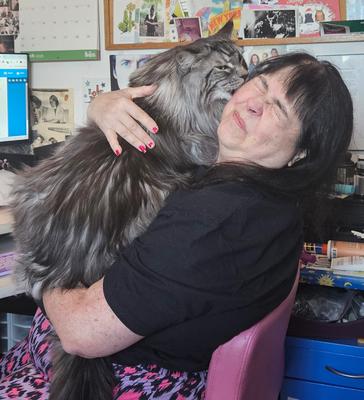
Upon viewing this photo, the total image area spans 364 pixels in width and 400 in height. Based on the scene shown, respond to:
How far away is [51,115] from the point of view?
7.01 ft

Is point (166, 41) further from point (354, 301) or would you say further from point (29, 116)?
point (354, 301)

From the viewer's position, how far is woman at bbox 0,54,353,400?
83cm

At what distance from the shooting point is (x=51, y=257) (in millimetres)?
989

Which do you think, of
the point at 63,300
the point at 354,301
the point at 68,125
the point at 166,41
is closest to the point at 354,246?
the point at 354,301

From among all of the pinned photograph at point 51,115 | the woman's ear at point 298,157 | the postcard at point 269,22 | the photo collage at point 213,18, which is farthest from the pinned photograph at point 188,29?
the woman's ear at point 298,157

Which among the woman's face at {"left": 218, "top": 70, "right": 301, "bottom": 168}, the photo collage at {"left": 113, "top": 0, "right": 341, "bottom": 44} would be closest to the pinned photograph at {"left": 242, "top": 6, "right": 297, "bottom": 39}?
the photo collage at {"left": 113, "top": 0, "right": 341, "bottom": 44}

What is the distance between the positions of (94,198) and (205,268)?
0.28m

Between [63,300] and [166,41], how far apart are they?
4.10ft

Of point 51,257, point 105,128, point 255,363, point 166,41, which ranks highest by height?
point 166,41

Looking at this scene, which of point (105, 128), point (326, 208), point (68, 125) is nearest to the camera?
point (105, 128)

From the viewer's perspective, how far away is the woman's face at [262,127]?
943mm

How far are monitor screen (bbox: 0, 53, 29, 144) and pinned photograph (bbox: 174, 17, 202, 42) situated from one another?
0.60 meters

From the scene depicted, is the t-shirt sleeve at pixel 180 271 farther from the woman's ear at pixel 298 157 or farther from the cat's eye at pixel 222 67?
the cat's eye at pixel 222 67

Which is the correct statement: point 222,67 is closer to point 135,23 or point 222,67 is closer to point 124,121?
point 124,121
